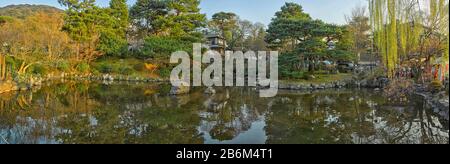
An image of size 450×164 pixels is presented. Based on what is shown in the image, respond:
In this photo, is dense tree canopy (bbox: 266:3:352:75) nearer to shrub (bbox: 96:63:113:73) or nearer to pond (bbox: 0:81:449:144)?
pond (bbox: 0:81:449:144)

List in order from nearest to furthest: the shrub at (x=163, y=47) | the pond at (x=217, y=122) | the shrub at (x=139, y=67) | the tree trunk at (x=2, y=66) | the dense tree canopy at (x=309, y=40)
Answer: the pond at (x=217, y=122)
the tree trunk at (x=2, y=66)
the dense tree canopy at (x=309, y=40)
the shrub at (x=163, y=47)
the shrub at (x=139, y=67)

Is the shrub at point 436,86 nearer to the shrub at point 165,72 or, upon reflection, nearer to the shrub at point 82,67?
the shrub at point 165,72

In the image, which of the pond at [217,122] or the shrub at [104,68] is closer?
the pond at [217,122]

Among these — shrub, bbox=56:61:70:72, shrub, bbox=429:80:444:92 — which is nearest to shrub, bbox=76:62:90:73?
shrub, bbox=56:61:70:72

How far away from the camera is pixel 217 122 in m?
7.02

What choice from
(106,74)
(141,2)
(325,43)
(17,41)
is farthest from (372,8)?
(141,2)

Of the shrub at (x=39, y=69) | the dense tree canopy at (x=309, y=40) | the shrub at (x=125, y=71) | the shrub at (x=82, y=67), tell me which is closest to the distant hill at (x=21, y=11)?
the shrub at (x=82, y=67)

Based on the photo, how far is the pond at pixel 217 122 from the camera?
5.34 m

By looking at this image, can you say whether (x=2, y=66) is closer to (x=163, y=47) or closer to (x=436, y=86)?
(x=163, y=47)

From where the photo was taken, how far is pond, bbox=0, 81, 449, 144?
5340 millimetres

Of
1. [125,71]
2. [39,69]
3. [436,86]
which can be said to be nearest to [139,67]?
[125,71]

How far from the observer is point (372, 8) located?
7.73 metres
